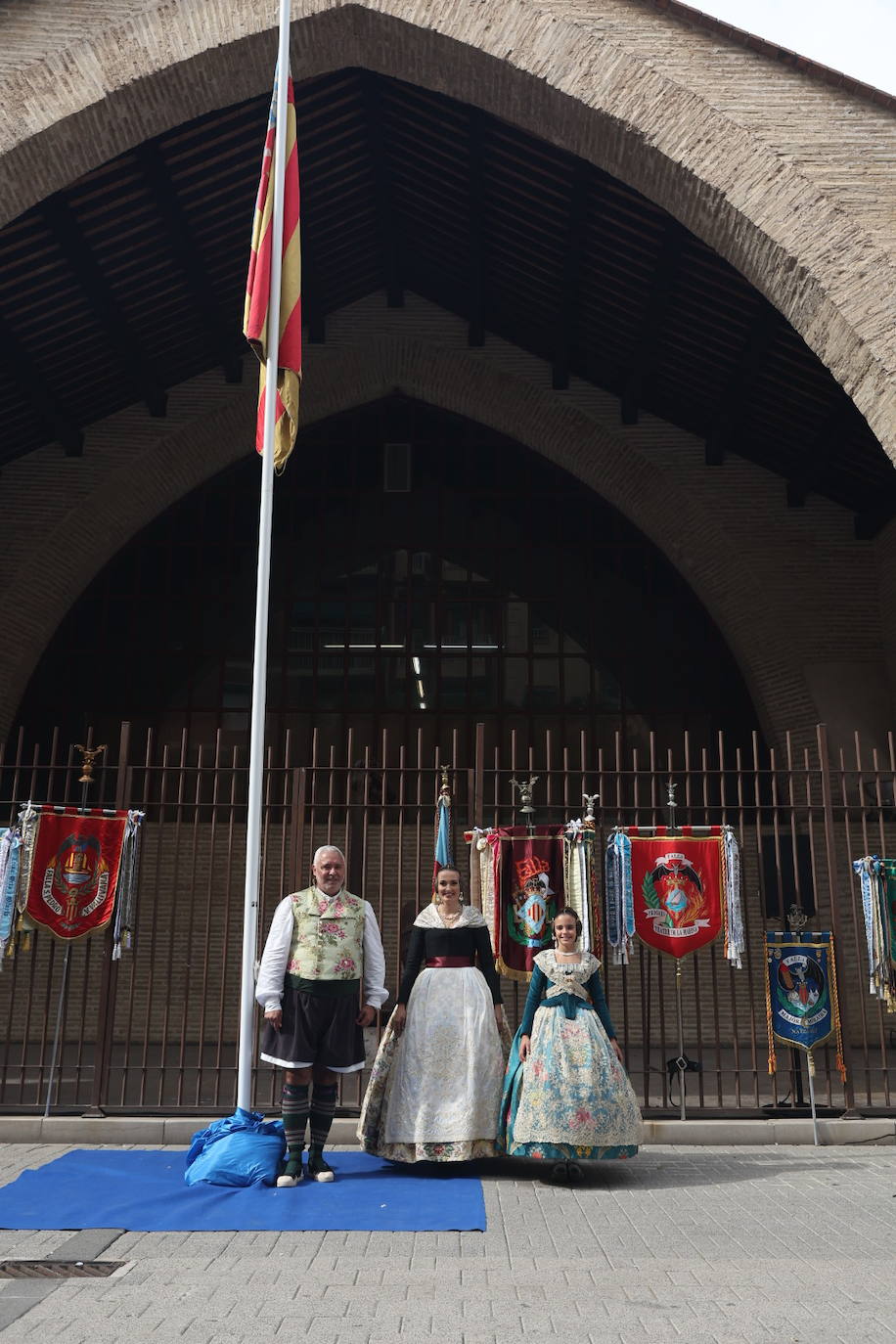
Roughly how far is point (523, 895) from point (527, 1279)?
3.58m

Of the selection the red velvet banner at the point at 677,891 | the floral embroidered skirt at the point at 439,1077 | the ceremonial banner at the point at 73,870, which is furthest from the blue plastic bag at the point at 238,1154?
the red velvet banner at the point at 677,891

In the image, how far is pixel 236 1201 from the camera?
4.96 m

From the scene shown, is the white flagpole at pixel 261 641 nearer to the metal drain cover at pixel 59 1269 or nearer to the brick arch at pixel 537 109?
the brick arch at pixel 537 109

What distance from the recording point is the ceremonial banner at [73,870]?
24.4 feet

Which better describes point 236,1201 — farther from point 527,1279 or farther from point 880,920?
point 880,920

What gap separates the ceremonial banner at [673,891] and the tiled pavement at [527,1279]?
7.44 feet

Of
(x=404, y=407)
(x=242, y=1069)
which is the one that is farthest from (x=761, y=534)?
(x=242, y=1069)

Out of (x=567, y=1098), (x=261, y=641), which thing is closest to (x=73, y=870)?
(x=261, y=641)

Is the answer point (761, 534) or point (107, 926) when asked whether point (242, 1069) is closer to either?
point (107, 926)

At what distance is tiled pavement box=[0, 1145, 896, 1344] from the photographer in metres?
3.38

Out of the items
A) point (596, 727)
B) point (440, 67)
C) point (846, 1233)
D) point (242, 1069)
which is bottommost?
point (846, 1233)

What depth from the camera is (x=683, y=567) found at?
13.8m

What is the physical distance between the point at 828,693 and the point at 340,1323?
35.4 ft

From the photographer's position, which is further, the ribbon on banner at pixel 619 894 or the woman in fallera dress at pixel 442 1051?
the ribbon on banner at pixel 619 894
